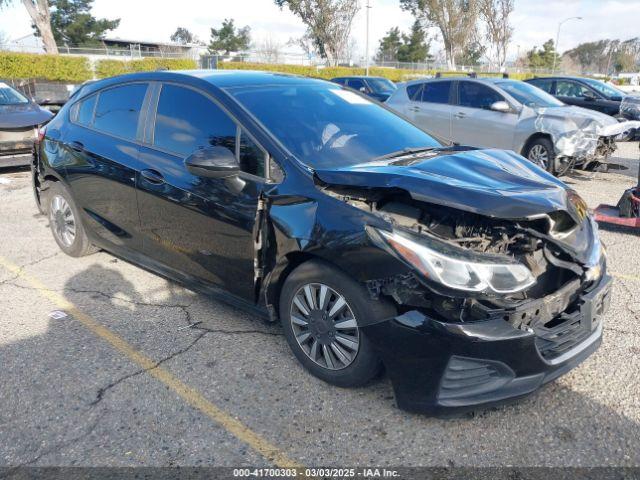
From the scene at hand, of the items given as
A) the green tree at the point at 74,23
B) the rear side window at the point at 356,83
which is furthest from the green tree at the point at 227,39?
the rear side window at the point at 356,83

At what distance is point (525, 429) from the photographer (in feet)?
8.76

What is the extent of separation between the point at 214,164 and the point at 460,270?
5.03ft

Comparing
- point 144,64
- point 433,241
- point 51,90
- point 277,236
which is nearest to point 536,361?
point 433,241

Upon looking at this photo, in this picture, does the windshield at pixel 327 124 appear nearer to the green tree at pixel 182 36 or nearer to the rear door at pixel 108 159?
the rear door at pixel 108 159

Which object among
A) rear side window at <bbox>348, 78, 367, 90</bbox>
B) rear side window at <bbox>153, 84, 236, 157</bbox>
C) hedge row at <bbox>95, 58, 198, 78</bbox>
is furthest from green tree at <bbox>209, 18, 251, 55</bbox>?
rear side window at <bbox>153, 84, 236, 157</bbox>

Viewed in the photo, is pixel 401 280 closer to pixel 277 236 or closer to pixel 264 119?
pixel 277 236

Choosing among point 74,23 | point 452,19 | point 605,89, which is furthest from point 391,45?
point 605,89

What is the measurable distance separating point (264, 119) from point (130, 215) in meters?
1.49

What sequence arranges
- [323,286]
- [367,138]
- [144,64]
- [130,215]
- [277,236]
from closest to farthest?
[323,286], [277,236], [367,138], [130,215], [144,64]

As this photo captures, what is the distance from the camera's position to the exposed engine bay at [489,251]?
245 cm

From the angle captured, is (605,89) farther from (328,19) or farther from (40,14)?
(328,19)

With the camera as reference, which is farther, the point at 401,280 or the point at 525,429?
the point at 525,429

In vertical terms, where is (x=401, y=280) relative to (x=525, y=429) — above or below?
above

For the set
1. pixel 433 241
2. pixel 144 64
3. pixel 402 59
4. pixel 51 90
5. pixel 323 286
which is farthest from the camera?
pixel 402 59
